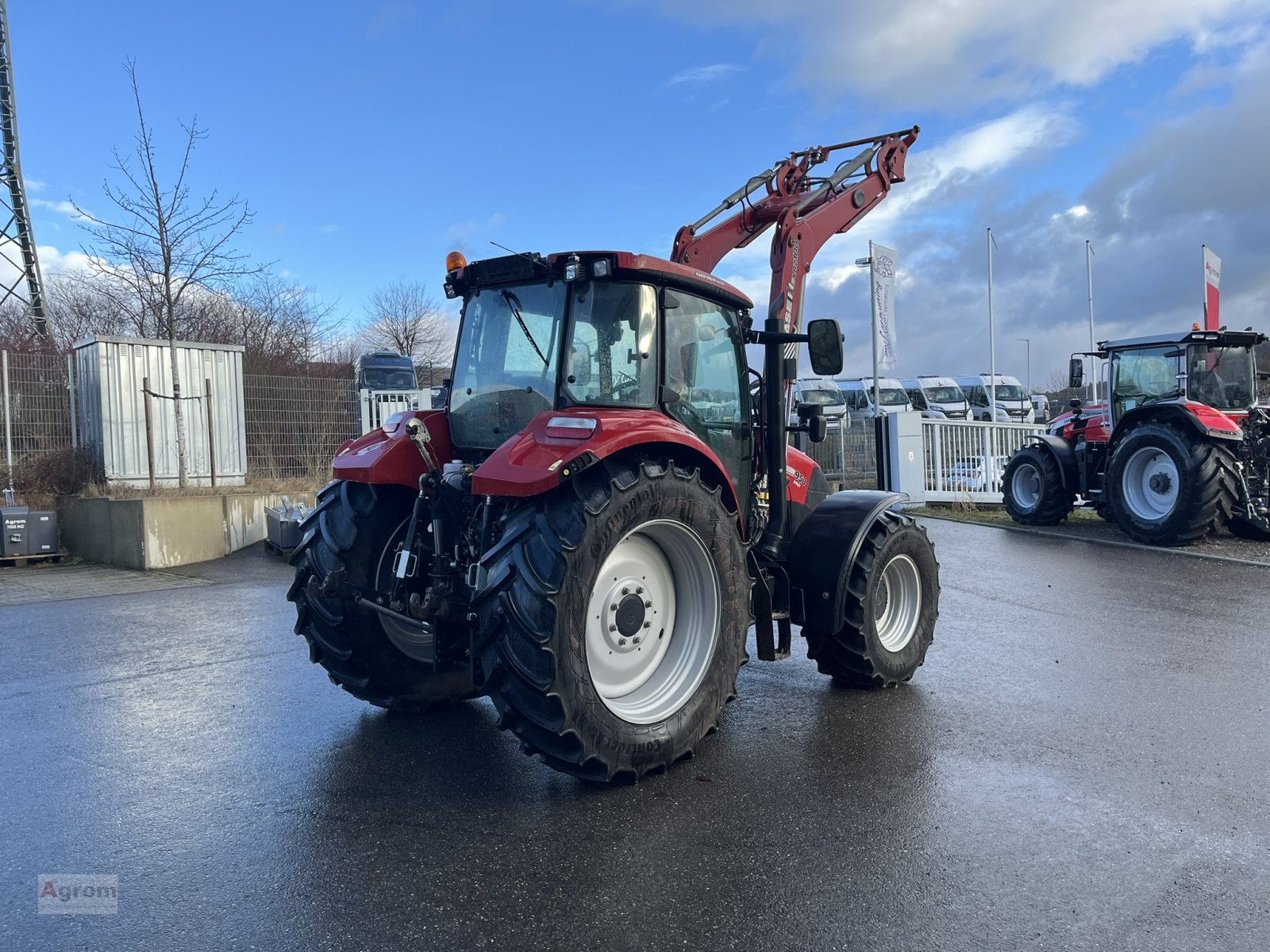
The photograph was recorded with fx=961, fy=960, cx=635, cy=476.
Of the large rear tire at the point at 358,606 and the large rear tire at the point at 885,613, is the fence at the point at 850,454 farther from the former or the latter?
the large rear tire at the point at 358,606

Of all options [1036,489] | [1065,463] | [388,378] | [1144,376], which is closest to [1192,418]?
[1144,376]

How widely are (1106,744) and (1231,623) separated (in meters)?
3.75

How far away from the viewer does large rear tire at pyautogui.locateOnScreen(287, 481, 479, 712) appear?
15.3ft

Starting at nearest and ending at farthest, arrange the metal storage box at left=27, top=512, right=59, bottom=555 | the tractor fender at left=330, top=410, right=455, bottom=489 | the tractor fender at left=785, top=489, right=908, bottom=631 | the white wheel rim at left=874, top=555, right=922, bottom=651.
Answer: the tractor fender at left=330, top=410, right=455, bottom=489 < the tractor fender at left=785, top=489, right=908, bottom=631 < the white wheel rim at left=874, top=555, right=922, bottom=651 < the metal storage box at left=27, top=512, right=59, bottom=555

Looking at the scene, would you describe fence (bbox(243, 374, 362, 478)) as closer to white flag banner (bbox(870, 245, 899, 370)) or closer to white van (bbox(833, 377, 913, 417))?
white flag banner (bbox(870, 245, 899, 370))

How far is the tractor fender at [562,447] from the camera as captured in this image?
375 cm

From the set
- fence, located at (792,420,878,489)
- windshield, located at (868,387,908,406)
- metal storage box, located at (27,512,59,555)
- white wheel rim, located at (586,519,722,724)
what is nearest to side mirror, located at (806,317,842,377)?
white wheel rim, located at (586,519,722,724)

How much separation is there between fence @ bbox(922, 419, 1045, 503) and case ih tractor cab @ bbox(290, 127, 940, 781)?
460 inches

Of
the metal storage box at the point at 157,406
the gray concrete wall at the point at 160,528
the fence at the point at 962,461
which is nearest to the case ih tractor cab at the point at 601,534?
the gray concrete wall at the point at 160,528

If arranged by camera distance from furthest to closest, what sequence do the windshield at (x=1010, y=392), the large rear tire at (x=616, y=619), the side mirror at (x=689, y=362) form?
the windshield at (x=1010, y=392), the side mirror at (x=689, y=362), the large rear tire at (x=616, y=619)

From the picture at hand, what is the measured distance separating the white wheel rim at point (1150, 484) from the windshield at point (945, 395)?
2163cm

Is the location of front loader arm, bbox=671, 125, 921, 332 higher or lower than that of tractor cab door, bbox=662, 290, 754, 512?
higher

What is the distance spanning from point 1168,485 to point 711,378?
30.9 ft

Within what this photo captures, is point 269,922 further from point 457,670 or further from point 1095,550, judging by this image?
point 1095,550
